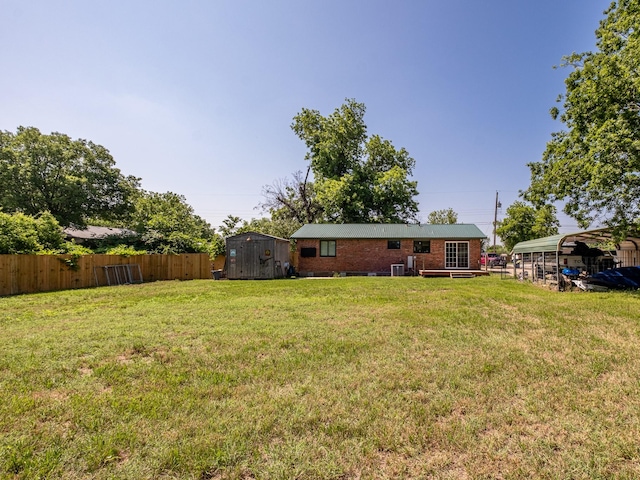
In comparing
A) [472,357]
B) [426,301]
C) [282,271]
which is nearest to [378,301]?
[426,301]

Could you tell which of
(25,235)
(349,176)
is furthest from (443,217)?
(25,235)

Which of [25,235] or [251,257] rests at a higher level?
[25,235]

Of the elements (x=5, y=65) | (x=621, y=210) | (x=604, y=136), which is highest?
(x=5, y=65)

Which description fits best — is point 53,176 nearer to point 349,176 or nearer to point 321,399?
point 349,176

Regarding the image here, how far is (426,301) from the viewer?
862cm

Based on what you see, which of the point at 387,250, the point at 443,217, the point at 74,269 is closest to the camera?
the point at 74,269

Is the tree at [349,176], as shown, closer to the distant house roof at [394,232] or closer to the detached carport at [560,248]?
the distant house roof at [394,232]

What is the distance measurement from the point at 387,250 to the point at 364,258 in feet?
5.10

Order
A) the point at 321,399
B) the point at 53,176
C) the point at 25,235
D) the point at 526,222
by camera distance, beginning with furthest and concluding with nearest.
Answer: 1. the point at 526,222
2. the point at 53,176
3. the point at 25,235
4. the point at 321,399

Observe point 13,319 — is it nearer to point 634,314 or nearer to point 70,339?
point 70,339

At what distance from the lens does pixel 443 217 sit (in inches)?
2315

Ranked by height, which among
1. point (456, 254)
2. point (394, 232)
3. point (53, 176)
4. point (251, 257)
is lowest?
point (251, 257)

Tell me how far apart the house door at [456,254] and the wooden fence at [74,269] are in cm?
1459

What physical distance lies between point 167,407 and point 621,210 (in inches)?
577
